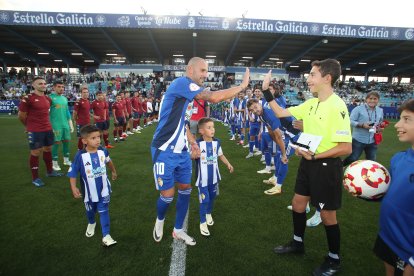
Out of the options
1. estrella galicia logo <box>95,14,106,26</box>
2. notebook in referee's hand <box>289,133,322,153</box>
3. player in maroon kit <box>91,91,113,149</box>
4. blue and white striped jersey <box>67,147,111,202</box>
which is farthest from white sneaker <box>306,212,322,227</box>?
estrella galicia logo <box>95,14,106,26</box>

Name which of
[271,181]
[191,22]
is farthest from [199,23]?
[271,181]

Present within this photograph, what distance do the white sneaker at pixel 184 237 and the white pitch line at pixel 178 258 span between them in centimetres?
6

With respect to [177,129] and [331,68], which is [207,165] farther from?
[331,68]

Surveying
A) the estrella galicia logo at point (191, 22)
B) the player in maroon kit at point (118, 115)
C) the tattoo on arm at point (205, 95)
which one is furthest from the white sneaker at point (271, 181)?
the estrella galicia logo at point (191, 22)

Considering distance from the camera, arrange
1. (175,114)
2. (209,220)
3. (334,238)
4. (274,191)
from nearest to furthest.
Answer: (334,238) < (175,114) < (209,220) < (274,191)

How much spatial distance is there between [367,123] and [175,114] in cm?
459

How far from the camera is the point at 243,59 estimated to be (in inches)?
1547

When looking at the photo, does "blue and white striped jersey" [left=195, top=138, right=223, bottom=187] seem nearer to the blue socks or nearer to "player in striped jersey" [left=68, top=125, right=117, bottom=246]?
the blue socks

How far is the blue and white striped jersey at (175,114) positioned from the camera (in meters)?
3.06

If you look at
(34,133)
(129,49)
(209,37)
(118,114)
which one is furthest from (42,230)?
(129,49)

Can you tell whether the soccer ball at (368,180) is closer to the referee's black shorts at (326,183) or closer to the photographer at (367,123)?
the referee's black shorts at (326,183)

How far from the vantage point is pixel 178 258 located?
3.17m

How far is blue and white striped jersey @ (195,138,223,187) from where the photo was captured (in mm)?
3734

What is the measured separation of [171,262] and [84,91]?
6.94 m
